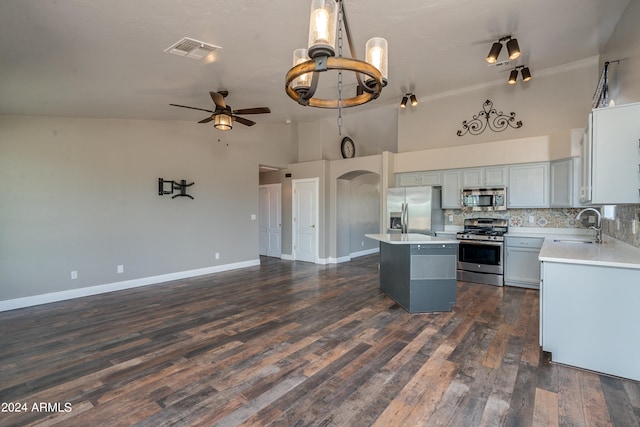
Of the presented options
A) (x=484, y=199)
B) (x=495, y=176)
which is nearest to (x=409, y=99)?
(x=495, y=176)

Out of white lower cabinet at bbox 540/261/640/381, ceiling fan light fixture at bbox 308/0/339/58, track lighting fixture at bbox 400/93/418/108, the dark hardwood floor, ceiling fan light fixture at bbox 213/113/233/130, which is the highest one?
track lighting fixture at bbox 400/93/418/108

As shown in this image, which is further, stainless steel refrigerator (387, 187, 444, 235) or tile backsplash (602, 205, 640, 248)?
stainless steel refrigerator (387, 187, 444, 235)

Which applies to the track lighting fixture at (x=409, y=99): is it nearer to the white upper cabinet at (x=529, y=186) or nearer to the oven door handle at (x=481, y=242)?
the white upper cabinet at (x=529, y=186)

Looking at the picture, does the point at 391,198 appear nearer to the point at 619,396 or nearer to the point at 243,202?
the point at 243,202

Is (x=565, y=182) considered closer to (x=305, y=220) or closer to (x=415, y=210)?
(x=415, y=210)

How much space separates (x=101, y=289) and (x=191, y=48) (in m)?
4.05

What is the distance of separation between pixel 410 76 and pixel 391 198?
2.35 metres

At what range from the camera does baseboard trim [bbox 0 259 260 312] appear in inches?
167

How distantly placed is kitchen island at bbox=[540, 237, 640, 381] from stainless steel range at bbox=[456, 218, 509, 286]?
2514mm

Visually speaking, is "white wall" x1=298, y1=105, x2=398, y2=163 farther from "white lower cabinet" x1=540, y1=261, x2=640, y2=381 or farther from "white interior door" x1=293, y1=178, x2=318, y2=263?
"white lower cabinet" x1=540, y1=261, x2=640, y2=381

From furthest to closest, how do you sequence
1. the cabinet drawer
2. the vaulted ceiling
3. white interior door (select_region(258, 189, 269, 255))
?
white interior door (select_region(258, 189, 269, 255)) → the cabinet drawer → the vaulted ceiling

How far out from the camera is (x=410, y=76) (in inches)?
196

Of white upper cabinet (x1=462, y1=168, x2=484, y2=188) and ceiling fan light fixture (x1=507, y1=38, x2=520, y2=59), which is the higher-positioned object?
ceiling fan light fixture (x1=507, y1=38, x2=520, y2=59)

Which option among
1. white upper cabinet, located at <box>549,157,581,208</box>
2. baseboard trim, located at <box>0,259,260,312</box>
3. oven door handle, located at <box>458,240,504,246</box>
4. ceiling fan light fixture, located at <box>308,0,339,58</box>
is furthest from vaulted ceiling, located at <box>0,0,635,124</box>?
oven door handle, located at <box>458,240,504,246</box>
